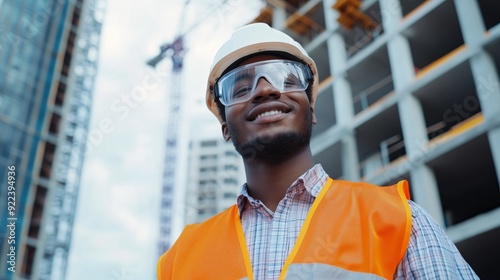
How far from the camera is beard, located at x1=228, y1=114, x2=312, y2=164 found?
189 centimetres

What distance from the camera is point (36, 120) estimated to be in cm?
3672

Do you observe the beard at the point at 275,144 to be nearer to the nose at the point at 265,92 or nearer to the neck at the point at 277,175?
the neck at the point at 277,175

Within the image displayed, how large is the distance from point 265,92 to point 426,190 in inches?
518

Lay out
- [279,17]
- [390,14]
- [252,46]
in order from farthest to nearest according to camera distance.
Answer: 1. [279,17]
2. [390,14]
3. [252,46]

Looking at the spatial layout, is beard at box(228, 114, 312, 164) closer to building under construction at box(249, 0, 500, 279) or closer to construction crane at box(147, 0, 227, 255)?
→ building under construction at box(249, 0, 500, 279)

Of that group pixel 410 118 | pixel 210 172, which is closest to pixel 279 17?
pixel 410 118

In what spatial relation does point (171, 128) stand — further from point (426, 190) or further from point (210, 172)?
point (210, 172)

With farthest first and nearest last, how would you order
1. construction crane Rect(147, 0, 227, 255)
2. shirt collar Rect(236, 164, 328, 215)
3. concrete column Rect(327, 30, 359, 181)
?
construction crane Rect(147, 0, 227, 255), concrete column Rect(327, 30, 359, 181), shirt collar Rect(236, 164, 328, 215)

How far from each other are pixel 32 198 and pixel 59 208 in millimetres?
5831

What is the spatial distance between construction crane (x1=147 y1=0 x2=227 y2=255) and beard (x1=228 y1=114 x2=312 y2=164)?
39.0 m

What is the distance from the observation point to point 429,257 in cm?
153

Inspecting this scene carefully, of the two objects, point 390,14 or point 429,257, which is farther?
point 390,14

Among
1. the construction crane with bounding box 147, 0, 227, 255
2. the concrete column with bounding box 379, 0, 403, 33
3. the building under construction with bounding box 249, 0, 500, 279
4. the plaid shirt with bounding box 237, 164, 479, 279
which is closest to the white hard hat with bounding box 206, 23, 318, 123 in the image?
the plaid shirt with bounding box 237, 164, 479, 279

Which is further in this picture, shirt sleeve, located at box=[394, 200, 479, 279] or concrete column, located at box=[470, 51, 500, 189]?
concrete column, located at box=[470, 51, 500, 189]
